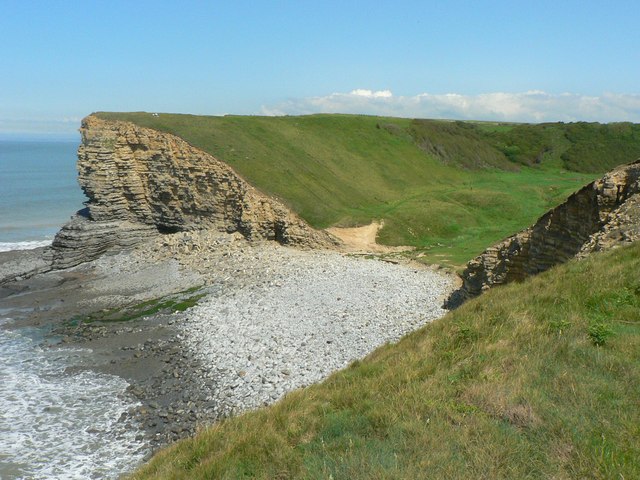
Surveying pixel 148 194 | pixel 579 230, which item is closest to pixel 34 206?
pixel 148 194

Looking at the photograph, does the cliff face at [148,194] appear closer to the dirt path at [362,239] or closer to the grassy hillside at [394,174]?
the grassy hillside at [394,174]

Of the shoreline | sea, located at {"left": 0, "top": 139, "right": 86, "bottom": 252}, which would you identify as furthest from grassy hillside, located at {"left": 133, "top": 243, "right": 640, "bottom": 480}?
sea, located at {"left": 0, "top": 139, "right": 86, "bottom": 252}

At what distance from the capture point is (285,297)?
30016 millimetres

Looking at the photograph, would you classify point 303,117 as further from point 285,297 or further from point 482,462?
point 482,462

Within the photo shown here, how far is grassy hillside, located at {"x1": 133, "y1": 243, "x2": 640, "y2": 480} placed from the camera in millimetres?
6926

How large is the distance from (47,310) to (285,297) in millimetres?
15318

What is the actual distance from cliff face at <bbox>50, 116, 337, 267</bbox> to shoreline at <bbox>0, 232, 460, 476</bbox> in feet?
6.60

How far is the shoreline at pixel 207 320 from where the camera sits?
20234 millimetres

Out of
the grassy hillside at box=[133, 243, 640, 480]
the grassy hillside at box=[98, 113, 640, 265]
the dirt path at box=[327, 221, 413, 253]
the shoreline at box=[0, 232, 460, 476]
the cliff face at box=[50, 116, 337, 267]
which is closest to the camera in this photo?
the grassy hillside at box=[133, 243, 640, 480]

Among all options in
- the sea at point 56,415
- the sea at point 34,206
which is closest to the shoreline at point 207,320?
the sea at point 56,415

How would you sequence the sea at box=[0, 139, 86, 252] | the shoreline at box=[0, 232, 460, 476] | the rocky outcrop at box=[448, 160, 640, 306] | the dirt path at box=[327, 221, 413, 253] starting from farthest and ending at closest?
1. the sea at box=[0, 139, 86, 252]
2. the dirt path at box=[327, 221, 413, 253]
3. the shoreline at box=[0, 232, 460, 476]
4. the rocky outcrop at box=[448, 160, 640, 306]

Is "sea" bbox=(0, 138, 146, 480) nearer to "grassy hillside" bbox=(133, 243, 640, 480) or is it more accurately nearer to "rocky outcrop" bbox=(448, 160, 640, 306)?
"grassy hillside" bbox=(133, 243, 640, 480)

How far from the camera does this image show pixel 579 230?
1900 centimetres

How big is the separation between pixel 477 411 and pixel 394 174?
55163 mm
